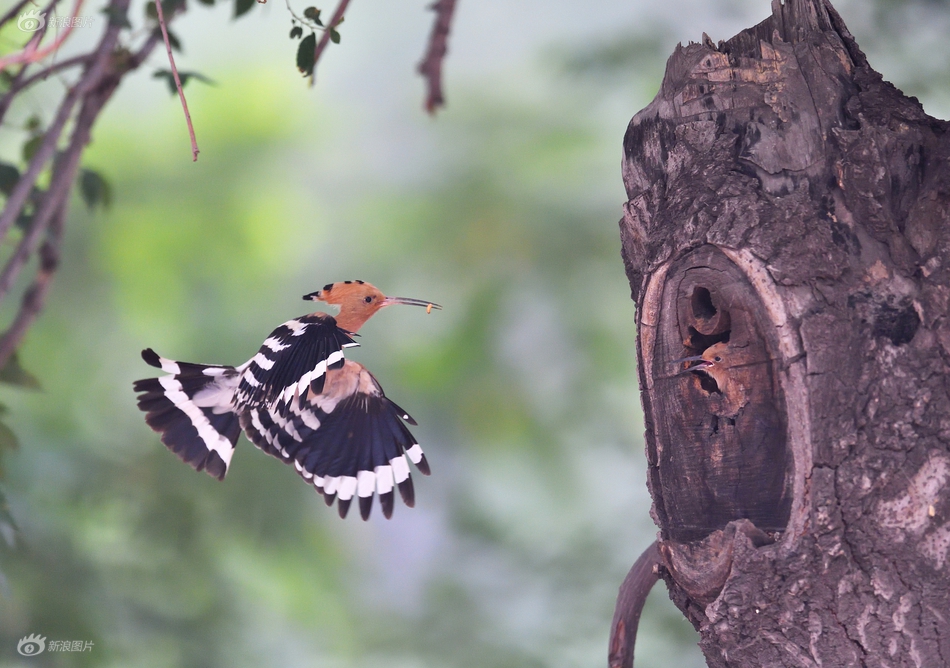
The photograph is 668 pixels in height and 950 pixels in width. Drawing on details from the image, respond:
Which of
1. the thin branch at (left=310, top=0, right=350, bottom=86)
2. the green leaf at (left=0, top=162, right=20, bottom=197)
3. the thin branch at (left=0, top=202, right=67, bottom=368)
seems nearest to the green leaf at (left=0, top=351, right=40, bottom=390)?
the thin branch at (left=0, top=202, right=67, bottom=368)

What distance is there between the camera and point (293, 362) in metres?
0.98

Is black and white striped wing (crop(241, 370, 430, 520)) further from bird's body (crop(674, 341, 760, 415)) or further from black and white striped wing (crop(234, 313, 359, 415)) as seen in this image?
bird's body (crop(674, 341, 760, 415))

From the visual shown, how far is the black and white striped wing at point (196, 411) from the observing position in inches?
42.1

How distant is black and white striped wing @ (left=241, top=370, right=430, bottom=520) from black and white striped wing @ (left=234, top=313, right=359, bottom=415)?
0.06 meters

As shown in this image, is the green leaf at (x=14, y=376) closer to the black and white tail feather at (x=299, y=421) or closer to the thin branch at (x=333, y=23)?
the black and white tail feather at (x=299, y=421)

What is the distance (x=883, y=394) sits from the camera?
3.09 ft

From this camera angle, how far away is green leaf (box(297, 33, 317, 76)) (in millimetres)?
1085

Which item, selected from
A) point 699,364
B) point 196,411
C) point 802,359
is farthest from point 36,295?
point 802,359

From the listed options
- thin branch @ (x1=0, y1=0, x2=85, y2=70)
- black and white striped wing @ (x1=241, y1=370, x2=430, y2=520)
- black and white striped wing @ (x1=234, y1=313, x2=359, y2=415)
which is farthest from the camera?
black and white striped wing @ (x1=241, y1=370, x2=430, y2=520)

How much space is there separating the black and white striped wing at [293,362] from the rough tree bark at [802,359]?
1.20ft

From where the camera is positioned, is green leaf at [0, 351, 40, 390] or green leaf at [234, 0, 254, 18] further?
green leaf at [234, 0, 254, 18]

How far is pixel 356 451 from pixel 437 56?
1.58ft

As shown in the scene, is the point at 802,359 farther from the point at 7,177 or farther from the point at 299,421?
the point at 7,177

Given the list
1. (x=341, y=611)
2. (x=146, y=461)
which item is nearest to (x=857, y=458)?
(x=341, y=611)
